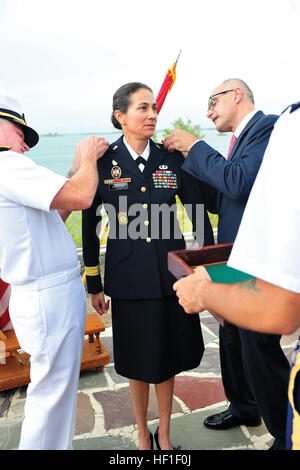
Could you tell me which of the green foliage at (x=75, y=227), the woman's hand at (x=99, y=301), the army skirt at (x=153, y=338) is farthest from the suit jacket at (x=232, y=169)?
the green foliage at (x=75, y=227)

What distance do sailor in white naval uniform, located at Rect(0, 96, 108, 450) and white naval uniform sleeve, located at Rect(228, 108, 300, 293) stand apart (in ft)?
3.74

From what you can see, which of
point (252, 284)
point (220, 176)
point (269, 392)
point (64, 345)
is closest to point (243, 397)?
point (269, 392)

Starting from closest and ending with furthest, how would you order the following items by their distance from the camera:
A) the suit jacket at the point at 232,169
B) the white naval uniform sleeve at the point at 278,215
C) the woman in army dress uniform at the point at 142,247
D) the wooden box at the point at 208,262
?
1. the white naval uniform sleeve at the point at 278,215
2. the wooden box at the point at 208,262
3. the suit jacket at the point at 232,169
4. the woman in army dress uniform at the point at 142,247

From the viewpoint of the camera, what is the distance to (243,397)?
9.21 ft

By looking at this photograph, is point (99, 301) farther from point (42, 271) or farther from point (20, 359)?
point (20, 359)

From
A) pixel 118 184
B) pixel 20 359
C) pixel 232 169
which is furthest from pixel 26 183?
pixel 20 359

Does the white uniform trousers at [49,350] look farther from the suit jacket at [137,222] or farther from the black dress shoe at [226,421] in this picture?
the black dress shoe at [226,421]

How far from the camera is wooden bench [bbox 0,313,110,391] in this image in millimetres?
3310

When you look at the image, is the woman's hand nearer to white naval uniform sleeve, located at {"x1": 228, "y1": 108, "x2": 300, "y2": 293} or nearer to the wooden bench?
the wooden bench

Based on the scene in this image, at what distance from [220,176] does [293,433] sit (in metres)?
1.44

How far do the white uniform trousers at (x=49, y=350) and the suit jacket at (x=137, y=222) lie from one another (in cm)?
39

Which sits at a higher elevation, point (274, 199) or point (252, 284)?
point (274, 199)

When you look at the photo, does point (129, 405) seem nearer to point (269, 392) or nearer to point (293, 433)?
point (269, 392)

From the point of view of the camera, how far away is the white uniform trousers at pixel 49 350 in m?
2.01
